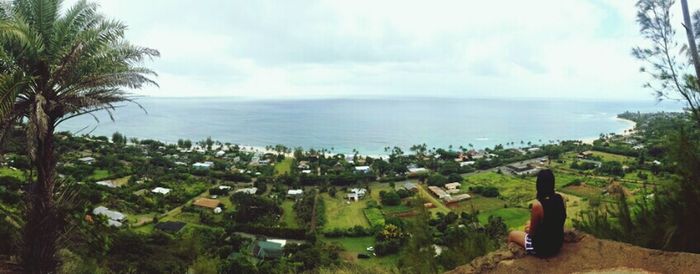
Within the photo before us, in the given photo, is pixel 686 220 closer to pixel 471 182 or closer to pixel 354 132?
pixel 471 182

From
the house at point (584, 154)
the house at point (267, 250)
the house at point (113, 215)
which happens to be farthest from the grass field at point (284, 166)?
the house at point (584, 154)

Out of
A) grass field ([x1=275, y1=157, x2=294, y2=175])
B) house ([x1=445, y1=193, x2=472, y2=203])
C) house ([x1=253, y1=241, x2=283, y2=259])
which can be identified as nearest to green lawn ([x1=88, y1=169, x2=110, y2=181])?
grass field ([x1=275, y1=157, x2=294, y2=175])

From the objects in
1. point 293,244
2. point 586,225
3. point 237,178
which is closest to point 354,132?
A: point 237,178

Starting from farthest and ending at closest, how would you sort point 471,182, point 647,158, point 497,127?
point 497,127 < point 647,158 < point 471,182

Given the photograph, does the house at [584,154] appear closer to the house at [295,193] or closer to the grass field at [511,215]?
the grass field at [511,215]

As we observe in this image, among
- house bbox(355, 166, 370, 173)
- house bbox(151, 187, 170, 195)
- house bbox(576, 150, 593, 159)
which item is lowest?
house bbox(355, 166, 370, 173)

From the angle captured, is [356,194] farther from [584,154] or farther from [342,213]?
[584,154]

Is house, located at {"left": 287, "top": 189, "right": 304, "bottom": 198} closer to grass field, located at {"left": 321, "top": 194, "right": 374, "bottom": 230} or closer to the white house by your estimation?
the white house
